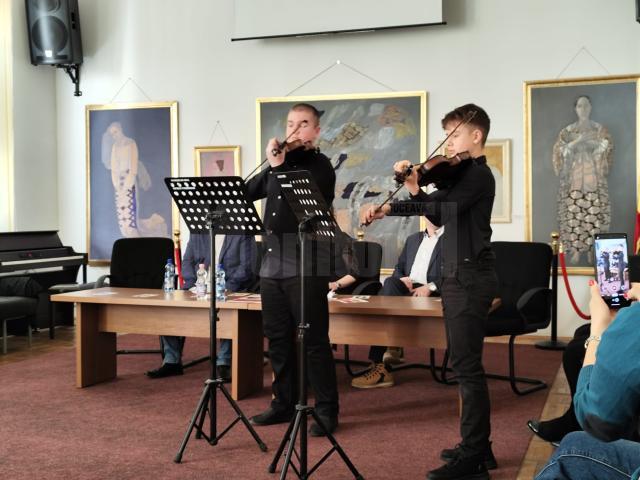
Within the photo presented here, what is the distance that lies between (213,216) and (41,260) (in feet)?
13.7

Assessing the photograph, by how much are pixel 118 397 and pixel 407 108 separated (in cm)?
379

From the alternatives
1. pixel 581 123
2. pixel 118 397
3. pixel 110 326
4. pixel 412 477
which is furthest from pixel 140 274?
pixel 581 123

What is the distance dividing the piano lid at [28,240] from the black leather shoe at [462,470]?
200 inches

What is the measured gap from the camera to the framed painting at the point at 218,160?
24.8 ft

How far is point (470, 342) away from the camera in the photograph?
10.3 ft

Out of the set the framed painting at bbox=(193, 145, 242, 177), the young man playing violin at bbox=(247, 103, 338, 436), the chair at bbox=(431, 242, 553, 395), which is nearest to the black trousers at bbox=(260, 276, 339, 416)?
the young man playing violin at bbox=(247, 103, 338, 436)

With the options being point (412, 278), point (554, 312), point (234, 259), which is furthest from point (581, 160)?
point (234, 259)

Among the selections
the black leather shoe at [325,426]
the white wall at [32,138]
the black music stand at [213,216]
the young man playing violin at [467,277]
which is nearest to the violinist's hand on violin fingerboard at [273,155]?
the black music stand at [213,216]

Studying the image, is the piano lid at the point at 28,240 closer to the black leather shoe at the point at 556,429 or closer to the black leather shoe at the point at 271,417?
the black leather shoe at the point at 271,417

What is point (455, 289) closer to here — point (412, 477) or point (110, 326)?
point (412, 477)

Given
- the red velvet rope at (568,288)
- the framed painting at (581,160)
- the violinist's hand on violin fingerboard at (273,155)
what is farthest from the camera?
the framed painting at (581,160)

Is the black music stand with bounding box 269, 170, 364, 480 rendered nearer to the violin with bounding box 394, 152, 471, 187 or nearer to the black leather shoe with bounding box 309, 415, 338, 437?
the violin with bounding box 394, 152, 471, 187

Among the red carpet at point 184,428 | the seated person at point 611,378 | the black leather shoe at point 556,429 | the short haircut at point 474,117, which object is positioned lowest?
the red carpet at point 184,428

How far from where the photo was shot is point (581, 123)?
6559mm
